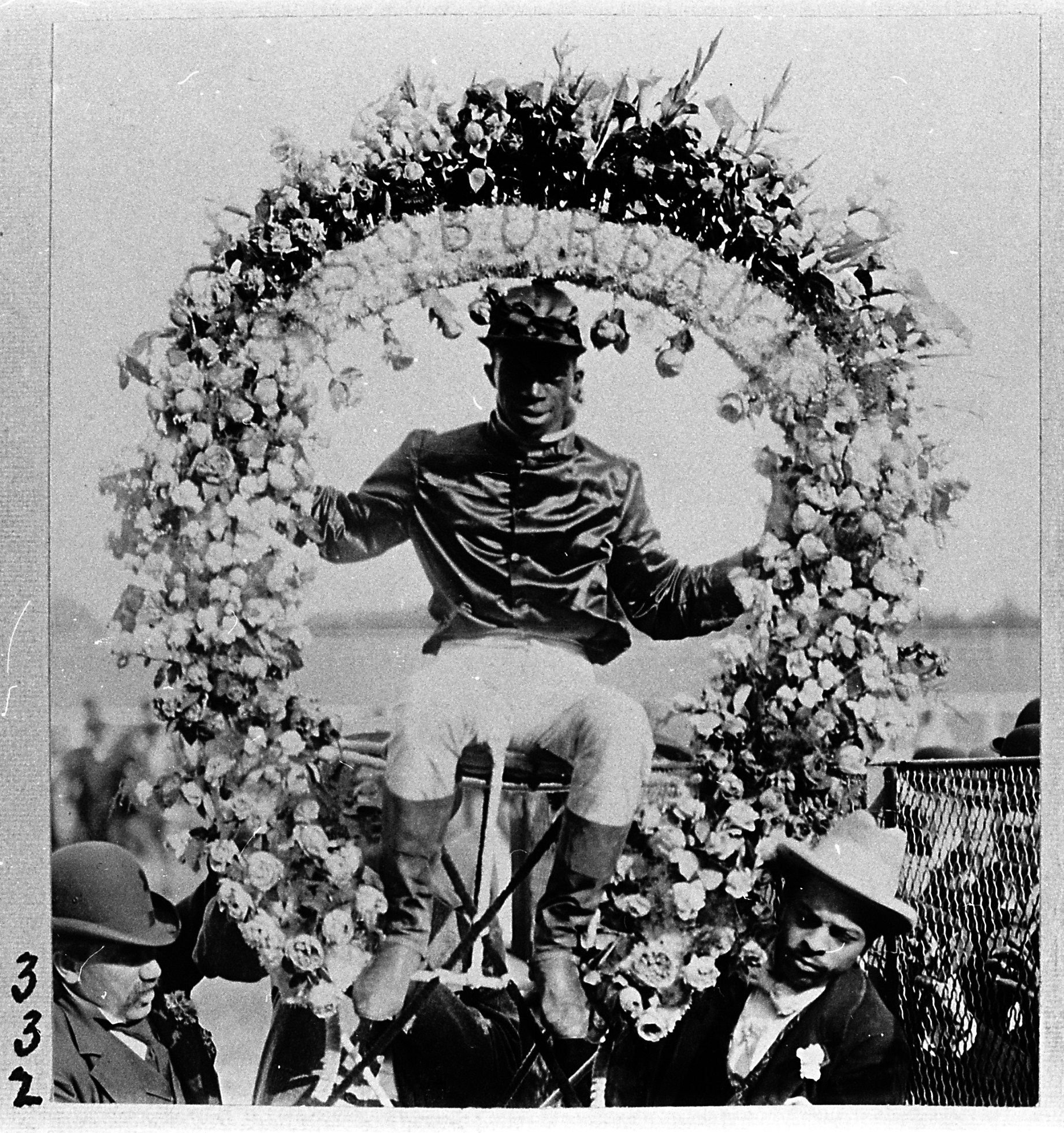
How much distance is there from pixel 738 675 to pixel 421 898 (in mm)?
A: 598

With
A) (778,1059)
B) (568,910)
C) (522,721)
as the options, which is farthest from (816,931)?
(522,721)

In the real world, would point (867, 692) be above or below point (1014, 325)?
below

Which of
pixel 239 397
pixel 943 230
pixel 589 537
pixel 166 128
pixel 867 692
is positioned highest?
pixel 166 128

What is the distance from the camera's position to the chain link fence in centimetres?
171

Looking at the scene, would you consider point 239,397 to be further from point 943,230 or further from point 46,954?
point 943,230

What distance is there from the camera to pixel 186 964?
1707mm

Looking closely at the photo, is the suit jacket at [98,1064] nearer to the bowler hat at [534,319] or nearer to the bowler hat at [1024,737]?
the bowler hat at [534,319]

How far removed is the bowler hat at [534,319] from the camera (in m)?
1.69

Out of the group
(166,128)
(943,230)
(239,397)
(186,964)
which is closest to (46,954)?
(186,964)

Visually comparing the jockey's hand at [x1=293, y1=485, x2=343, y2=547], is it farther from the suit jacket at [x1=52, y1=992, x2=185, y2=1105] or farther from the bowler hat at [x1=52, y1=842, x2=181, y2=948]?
the suit jacket at [x1=52, y1=992, x2=185, y2=1105]

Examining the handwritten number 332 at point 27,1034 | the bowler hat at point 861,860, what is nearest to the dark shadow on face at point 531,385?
the bowler hat at point 861,860

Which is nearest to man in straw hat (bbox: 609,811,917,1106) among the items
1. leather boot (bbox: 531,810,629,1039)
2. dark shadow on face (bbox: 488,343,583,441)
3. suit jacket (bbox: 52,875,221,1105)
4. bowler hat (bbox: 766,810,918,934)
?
bowler hat (bbox: 766,810,918,934)

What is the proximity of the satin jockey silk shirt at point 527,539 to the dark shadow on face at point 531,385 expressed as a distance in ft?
0.08

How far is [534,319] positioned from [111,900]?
3.66 ft
